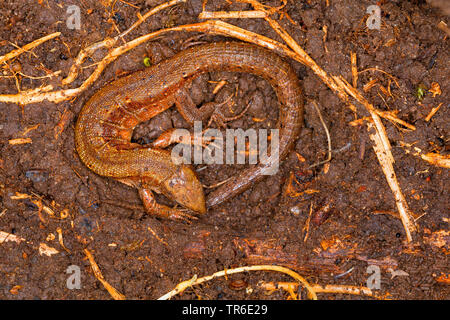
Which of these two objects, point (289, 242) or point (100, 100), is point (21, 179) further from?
point (289, 242)

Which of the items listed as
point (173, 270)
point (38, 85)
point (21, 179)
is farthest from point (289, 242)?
point (38, 85)

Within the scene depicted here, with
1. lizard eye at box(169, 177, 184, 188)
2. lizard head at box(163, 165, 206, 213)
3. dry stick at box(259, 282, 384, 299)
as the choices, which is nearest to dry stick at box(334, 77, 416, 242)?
dry stick at box(259, 282, 384, 299)

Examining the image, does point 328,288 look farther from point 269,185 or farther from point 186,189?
point 186,189

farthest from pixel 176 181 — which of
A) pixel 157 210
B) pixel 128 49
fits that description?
pixel 128 49

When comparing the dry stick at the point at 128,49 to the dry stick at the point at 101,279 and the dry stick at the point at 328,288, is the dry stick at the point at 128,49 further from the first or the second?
the dry stick at the point at 328,288

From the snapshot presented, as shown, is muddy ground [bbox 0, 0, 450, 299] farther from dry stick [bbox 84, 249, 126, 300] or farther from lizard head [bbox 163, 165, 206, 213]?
lizard head [bbox 163, 165, 206, 213]

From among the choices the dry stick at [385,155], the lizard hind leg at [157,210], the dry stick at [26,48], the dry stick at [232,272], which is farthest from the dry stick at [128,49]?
the dry stick at [232,272]

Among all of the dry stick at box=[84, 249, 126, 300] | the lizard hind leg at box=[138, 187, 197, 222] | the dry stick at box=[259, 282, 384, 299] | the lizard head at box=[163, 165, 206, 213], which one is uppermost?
the lizard head at box=[163, 165, 206, 213]
